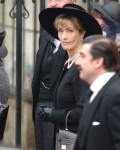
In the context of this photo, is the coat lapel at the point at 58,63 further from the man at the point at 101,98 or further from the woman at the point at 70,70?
the man at the point at 101,98

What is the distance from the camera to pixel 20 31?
7625 millimetres

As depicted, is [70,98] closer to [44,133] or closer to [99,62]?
[44,133]

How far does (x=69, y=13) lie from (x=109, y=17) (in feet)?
2.74

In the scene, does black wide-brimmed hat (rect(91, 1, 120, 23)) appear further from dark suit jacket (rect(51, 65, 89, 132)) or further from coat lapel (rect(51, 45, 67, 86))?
dark suit jacket (rect(51, 65, 89, 132))

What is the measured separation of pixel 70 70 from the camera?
19.7ft

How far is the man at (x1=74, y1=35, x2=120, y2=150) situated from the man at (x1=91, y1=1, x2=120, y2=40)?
1.85 metres

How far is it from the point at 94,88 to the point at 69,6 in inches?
61.8

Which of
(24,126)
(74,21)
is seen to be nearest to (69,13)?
(74,21)

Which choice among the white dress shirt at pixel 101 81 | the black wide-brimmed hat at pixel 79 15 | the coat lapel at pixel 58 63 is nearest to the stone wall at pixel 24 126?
the coat lapel at pixel 58 63

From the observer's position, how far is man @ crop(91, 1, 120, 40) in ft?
22.4

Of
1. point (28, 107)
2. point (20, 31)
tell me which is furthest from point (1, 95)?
point (28, 107)

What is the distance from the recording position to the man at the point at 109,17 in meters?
6.82

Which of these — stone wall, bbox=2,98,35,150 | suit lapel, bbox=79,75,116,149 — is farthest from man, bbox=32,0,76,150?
suit lapel, bbox=79,75,116,149

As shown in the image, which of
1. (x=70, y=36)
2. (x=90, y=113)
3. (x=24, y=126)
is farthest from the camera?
(x=24, y=126)
